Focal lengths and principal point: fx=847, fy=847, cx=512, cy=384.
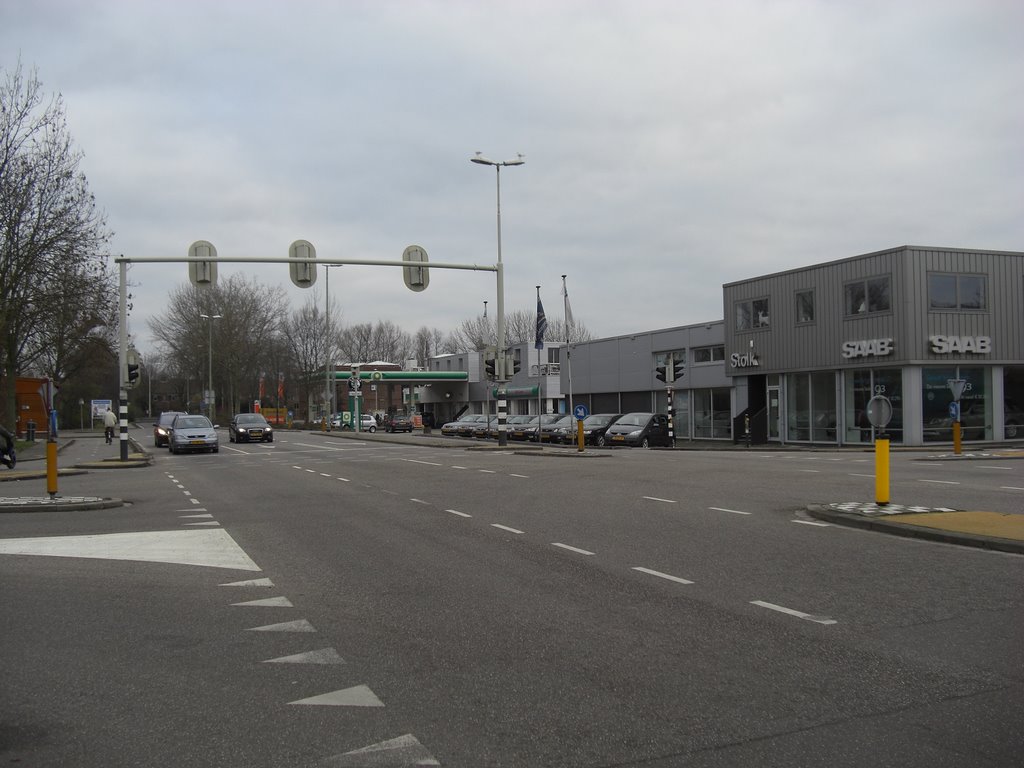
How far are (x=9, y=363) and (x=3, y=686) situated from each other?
1556 inches

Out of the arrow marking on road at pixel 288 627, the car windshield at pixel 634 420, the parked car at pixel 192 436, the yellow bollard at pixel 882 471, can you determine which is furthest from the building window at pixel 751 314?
the arrow marking on road at pixel 288 627

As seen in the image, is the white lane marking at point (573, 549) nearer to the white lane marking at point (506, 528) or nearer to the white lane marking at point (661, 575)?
the white lane marking at point (661, 575)

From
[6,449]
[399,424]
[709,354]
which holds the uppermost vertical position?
[709,354]

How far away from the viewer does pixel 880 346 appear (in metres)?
33.5

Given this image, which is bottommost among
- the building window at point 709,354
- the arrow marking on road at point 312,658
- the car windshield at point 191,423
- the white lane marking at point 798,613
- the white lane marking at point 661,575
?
the white lane marking at point 661,575

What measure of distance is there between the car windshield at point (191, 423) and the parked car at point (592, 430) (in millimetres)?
16987

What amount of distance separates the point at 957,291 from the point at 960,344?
2.14 m

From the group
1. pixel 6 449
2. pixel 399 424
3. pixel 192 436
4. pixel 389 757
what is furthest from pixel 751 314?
pixel 389 757

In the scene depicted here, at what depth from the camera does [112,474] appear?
78.1 ft

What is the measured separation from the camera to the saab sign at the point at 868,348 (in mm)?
33250

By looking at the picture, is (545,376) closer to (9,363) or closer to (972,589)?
(9,363)

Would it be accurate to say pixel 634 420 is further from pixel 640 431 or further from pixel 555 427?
pixel 555 427

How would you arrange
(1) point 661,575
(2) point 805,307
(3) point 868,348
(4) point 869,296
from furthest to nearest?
1. (2) point 805,307
2. (4) point 869,296
3. (3) point 868,348
4. (1) point 661,575

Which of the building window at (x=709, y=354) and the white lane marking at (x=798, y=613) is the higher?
the building window at (x=709, y=354)
